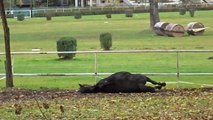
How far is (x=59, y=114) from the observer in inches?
385

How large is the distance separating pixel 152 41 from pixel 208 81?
70.1 feet

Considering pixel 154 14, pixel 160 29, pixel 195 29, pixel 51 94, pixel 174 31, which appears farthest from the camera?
pixel 154 14

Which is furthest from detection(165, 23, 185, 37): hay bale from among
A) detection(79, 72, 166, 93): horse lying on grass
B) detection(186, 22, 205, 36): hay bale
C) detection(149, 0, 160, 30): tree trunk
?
detection(79, 72, 166, 93): horse lying on grass

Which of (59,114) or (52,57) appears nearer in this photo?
(59,114)

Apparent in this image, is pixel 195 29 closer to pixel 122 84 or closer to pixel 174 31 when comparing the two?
pixel 174 31

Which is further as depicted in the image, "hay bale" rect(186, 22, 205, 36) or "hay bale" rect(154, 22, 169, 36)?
"hay bale" rect(154, 22, 169, 36)

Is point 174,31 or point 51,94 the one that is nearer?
point 51,94

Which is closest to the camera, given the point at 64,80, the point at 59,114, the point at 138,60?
the point at 59,114

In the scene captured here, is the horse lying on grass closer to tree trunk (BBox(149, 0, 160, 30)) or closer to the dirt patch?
the dirt patch

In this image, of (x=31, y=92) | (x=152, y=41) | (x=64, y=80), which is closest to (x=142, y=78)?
(x=31, y=92)

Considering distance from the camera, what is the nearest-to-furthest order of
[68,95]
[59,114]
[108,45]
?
1. [59,114]
2. [68,95]
3. [108,45]

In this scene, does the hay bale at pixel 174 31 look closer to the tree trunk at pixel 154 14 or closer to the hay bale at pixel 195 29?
the hay bale at pixel 195 29

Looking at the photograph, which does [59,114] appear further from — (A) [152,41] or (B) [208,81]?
(A) [152,41]

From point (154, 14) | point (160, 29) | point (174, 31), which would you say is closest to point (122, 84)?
point (174, 31)
